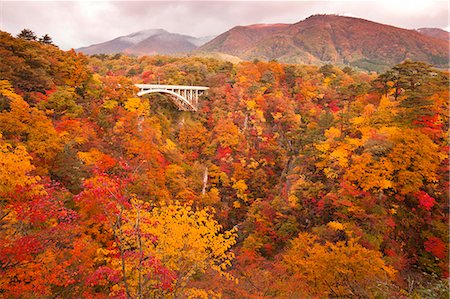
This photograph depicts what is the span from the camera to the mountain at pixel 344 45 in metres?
115

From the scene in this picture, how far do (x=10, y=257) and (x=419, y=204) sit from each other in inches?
773

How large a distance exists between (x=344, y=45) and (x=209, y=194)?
136363 mm

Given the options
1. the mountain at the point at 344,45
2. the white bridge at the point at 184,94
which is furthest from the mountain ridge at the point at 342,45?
the white bridge at the point at 184,94

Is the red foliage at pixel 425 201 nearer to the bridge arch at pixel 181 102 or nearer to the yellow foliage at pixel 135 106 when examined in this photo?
the yellow foliage at pixel 135 106

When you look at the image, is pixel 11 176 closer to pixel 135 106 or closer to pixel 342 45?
pixel 135 106

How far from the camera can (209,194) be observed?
1174 inches

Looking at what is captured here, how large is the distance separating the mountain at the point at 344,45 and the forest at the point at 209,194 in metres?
92.0

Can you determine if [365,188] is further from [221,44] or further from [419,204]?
[221,44]

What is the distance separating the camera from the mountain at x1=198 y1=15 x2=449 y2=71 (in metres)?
115

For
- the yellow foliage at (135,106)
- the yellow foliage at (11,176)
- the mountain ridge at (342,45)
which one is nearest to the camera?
the yellow foliage at (11,176)

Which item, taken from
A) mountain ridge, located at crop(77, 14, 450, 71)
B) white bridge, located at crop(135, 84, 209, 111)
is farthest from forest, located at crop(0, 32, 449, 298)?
mountain ridge, located at crop(77, 14, 450, 71)

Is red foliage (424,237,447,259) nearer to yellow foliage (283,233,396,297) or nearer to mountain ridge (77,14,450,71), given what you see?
yellow foliage (283,233,396,297)

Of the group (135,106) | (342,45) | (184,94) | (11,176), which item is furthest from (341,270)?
(342,45)

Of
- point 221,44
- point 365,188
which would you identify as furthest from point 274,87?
point 221,44
